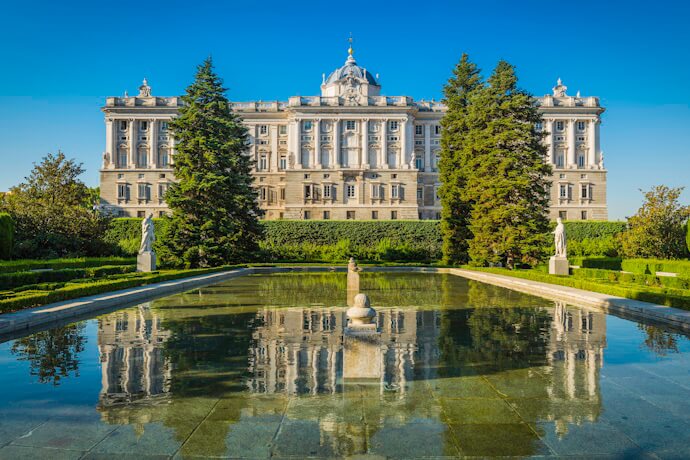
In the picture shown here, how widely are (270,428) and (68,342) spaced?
5.61m

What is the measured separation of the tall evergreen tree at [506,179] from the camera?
27.8 meters

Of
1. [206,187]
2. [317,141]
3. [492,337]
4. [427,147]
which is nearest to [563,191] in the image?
[427,147]

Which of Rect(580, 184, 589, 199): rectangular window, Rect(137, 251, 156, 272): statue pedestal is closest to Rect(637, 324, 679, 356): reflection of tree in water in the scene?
Rect(137, 251, 156, 272): statue pedestal

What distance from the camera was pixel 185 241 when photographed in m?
29.4

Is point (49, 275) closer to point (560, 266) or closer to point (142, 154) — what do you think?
point (560, 266)

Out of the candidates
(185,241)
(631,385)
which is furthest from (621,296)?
(185,241)

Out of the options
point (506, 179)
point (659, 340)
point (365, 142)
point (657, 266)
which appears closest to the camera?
point (659, 340)

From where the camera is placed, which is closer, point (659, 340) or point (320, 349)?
point (320, 349)

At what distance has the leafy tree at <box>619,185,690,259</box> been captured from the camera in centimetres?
3119

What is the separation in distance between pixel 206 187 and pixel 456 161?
16879 millimetres

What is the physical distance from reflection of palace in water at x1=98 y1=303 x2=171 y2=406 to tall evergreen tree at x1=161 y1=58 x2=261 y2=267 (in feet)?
59.7

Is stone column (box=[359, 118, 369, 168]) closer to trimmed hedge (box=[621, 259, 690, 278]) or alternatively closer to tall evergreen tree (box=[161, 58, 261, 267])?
tall evergreen tree (box=[161, 58, 261, 267])

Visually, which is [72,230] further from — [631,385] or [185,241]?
[631,385]

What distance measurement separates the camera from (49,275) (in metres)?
17.1
